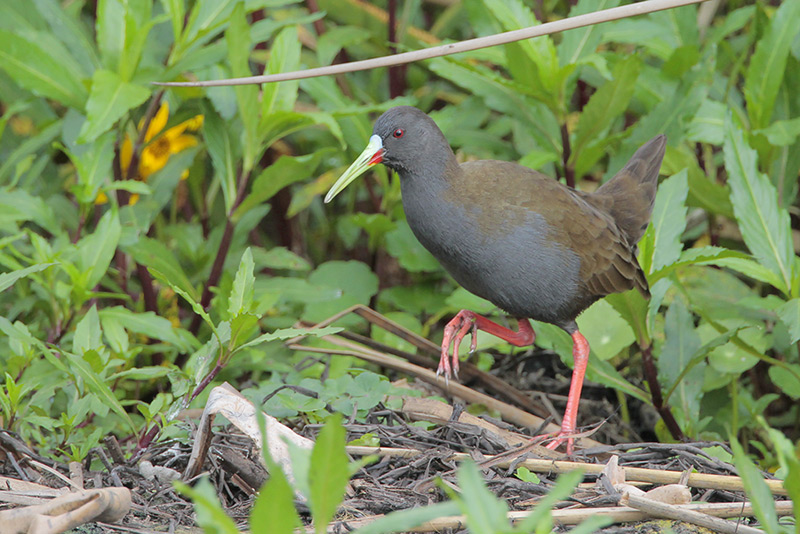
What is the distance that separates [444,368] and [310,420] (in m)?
0.72

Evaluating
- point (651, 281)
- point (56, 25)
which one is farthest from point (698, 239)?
point (56, 25)

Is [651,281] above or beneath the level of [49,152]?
beneath

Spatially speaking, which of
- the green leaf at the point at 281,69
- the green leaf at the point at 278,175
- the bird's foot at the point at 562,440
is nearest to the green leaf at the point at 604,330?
the bird's foot at the point at 562,440

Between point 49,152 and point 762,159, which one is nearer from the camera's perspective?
point 762,159

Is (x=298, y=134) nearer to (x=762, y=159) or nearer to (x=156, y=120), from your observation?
(x=156, y=120)

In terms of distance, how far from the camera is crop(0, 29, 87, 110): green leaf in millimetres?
3764

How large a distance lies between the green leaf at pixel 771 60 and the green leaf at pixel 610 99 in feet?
1.95

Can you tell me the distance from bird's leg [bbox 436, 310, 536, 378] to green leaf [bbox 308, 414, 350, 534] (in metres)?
1.75

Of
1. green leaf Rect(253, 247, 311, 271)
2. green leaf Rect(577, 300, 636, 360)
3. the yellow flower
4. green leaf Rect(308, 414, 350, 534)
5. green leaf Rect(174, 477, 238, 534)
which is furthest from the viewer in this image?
the yellow flower

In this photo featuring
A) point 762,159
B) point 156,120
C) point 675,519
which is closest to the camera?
point 675,519

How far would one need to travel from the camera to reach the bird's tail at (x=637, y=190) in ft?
13.5

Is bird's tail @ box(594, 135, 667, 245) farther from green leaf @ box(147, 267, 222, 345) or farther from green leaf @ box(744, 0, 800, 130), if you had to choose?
green leaf @ box(147, 267, 222, 345)

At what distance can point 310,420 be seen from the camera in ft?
10.3

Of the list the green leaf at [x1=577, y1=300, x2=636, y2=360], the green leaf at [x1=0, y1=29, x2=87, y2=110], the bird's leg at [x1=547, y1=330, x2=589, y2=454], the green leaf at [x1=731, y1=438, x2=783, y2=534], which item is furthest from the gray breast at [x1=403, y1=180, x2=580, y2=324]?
the green leaf at [x1=731, y1=438, x2=783, y2=534]
